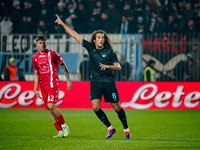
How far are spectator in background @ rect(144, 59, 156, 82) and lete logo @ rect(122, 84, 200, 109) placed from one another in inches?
46.7

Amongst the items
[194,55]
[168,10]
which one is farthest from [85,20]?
[194,55]

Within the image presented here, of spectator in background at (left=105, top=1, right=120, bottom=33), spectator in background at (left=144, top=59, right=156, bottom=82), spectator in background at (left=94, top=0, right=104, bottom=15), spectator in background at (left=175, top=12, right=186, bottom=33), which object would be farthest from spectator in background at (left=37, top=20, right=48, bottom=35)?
spectator in background at (left=175, top=12, right=186, bottom=33)

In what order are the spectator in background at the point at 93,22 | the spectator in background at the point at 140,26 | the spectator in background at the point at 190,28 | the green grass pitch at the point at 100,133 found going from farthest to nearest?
1. the spectator in background at the point at 93,22
2. the spectator in background at the point at 140,26
3. the spectator in background at the point at 190,28
4. the green grass pitch at the point at 100,133

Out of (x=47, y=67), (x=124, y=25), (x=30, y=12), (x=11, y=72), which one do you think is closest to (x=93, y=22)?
(x=124, y=25)

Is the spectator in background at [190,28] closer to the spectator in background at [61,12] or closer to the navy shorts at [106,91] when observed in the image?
the spectator in background at [61,12]

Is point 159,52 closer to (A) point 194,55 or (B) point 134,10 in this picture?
(A) point 194,55

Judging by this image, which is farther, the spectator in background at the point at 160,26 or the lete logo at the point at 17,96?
the spectator in background at the point at 160,26

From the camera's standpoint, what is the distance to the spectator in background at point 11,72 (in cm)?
1689

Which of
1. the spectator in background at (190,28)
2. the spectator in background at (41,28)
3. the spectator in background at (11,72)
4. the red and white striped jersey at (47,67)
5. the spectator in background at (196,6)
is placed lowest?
the spectator in background at (11,72)

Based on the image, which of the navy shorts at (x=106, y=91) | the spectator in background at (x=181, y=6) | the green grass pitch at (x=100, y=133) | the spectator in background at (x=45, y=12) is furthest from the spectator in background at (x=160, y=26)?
the navy shorts at (x=106, y=91)

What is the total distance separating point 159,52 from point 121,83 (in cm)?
224

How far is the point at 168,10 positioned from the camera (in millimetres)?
20359

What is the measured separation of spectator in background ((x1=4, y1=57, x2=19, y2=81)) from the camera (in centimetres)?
1689

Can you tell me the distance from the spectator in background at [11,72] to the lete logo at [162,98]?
458cm
